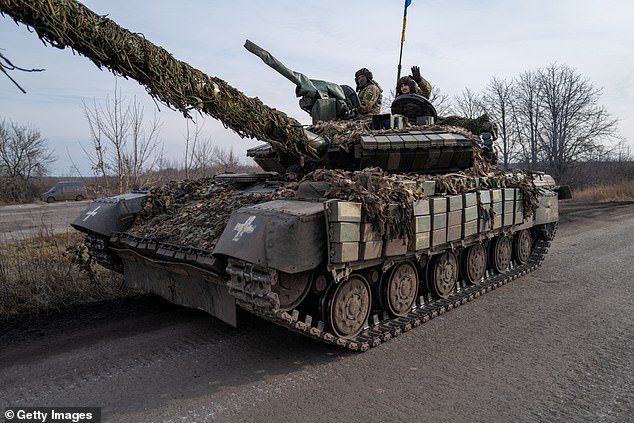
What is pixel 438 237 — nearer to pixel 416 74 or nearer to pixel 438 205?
pixel 438 205

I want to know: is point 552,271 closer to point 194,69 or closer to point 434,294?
point 434,294

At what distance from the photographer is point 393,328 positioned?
531cm

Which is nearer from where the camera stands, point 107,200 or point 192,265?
point 192,265

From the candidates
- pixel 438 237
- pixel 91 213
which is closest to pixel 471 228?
pixel 438 237

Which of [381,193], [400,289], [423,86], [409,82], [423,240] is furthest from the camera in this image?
[423,86]

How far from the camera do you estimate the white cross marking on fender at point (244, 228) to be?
14.4 feet

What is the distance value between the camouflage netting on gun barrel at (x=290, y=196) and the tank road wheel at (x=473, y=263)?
644 mm

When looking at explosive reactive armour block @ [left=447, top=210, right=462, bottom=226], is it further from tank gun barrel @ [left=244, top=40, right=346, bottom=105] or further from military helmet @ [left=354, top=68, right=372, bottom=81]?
military helmet @ [left=354, top=68, right=372, bottom=81]

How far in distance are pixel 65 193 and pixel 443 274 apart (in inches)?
1015

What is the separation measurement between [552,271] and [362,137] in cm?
471

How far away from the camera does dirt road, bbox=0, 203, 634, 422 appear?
12.2ft

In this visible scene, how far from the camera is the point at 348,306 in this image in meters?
5.05

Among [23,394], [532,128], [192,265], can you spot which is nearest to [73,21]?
[192,265]

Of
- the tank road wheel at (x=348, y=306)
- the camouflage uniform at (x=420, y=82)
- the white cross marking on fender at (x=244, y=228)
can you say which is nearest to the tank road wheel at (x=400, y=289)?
the tank road wheel at (x=348, y=306)
